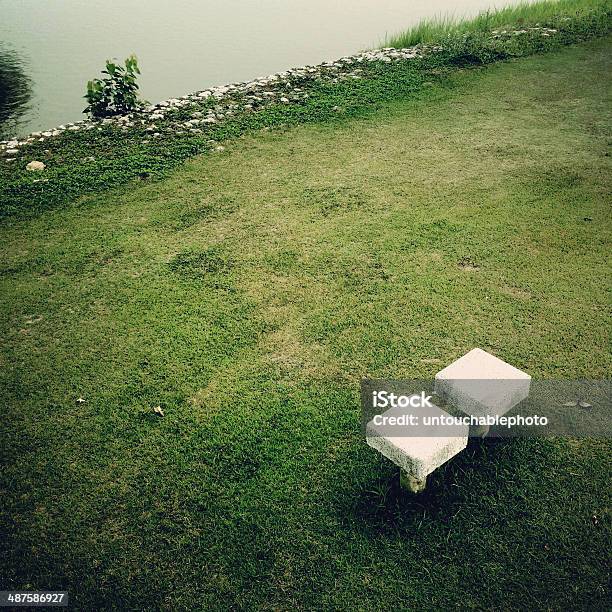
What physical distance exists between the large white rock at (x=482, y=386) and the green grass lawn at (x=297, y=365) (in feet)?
1.10

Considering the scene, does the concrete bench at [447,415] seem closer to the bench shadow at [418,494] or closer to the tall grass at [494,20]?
the bench shadow at [418,494]

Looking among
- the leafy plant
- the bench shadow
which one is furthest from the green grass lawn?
the leafy plant

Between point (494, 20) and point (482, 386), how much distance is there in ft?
36.1

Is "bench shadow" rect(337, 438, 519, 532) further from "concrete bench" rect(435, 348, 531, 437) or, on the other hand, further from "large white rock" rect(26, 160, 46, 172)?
"large white rock" rect(26, 160, 46, 172)

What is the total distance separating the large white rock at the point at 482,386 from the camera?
287 cm

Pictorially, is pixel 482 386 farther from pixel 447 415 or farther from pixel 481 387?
pixel 447 415

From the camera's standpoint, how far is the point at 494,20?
1142 cm

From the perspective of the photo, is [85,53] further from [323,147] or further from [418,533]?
[418,533]

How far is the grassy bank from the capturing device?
19.9 ft

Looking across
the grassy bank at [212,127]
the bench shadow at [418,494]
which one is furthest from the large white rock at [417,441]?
the grassy bank at [212,127]

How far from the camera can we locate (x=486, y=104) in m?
7.57

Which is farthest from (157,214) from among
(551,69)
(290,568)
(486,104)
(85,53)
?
(85,53)

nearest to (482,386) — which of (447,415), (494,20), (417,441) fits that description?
(447,415)

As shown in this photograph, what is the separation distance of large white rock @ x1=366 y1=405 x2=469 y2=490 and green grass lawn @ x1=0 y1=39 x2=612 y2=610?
0.28 meters
